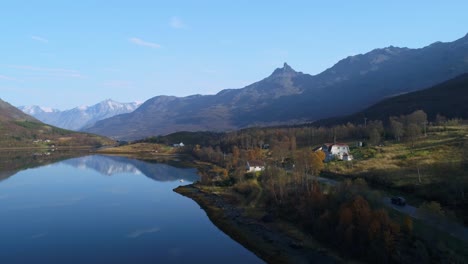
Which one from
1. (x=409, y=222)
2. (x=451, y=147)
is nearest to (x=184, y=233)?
(x=409, y=222)

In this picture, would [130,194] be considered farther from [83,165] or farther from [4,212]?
[83,165]

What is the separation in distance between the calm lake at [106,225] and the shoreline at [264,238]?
3.81 feet

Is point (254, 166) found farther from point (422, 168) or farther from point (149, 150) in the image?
point (149, 150)

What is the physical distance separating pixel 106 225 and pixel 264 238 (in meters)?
21.0

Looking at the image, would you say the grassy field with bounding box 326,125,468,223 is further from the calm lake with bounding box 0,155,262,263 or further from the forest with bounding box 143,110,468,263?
the calm lake with bounding box 0,155,262,263

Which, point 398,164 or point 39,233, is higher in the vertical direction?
point 398,164

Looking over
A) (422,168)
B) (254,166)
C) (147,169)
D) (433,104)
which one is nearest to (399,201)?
(422,168)

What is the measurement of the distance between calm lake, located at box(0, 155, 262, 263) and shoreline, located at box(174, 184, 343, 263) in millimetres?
1161

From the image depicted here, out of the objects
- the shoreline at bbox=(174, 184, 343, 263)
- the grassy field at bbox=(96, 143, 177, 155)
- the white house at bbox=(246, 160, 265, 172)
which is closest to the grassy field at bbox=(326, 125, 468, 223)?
the shoreline at bbox=(174, 184, 343, 263)

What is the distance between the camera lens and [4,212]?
189ft

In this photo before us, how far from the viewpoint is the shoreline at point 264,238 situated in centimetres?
3578

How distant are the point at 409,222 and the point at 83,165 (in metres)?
117

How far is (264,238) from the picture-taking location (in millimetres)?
41656

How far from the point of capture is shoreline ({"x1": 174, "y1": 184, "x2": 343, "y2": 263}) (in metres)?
35.8
